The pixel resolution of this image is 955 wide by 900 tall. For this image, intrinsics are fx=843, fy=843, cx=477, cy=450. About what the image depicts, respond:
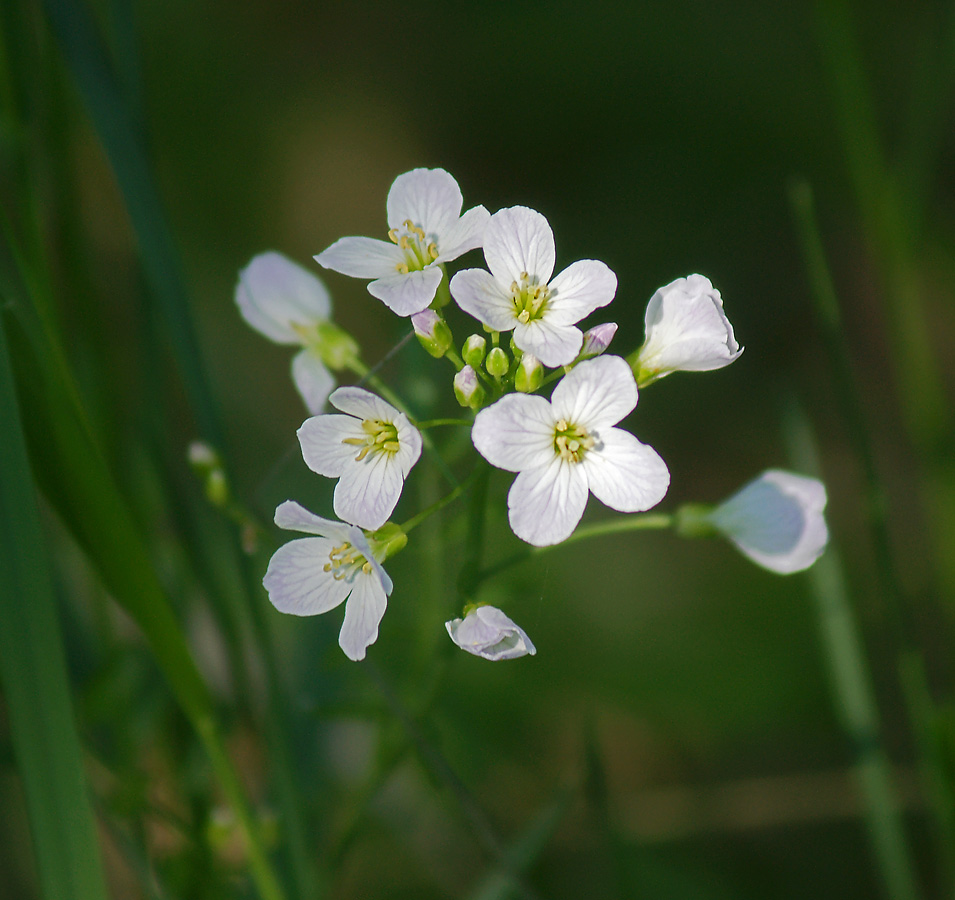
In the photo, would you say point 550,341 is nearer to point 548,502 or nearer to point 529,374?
point 529,374

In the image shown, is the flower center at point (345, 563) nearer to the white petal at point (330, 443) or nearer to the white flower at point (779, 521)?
the white petal at point (330, 443)

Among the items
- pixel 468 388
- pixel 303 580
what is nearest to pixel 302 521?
pixel 303 580

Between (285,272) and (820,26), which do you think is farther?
Result: (820,26)

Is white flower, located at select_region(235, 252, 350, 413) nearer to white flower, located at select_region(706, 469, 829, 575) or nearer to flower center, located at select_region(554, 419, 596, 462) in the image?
flower center, located at select_region(554, 419, 596, 462)

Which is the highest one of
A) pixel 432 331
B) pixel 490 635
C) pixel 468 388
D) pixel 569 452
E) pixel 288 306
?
pixel 288 306

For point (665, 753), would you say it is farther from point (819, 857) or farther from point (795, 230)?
point (795, 230)

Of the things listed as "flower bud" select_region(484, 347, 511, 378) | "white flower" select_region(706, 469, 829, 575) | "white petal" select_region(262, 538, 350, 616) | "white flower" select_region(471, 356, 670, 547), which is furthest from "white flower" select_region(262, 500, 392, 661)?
"white flower" select_region(706, 469, 829, 575)

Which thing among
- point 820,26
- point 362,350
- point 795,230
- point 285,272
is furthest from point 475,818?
point 795,230
